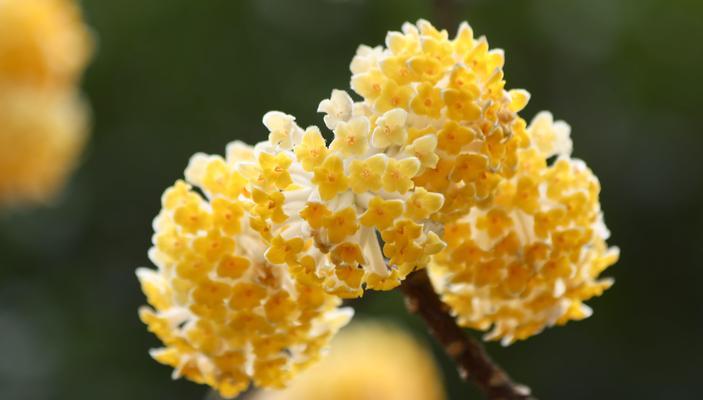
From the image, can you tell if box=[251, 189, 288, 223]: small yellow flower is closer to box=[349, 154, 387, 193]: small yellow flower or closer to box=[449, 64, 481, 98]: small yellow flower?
box=[349, 154, 387, 193]: small yellow flower

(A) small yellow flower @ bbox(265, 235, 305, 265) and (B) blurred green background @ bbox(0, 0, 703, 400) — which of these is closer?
(A) small yellow flower @ bbox(265, 235, 305, 265)

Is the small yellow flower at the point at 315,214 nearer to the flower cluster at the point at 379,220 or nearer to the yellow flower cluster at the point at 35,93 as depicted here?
the flower cluster at the point at 379,220

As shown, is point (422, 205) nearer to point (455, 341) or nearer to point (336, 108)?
point (336, 108)

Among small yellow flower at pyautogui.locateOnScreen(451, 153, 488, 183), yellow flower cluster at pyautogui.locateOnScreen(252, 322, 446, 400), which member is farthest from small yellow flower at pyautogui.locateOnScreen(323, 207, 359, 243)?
yellow flower cluster at pyautogui.locateOnScreen(252, 322, 446, 400)

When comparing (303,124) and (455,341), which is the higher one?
(303,124)

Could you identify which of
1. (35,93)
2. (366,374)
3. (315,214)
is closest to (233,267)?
(315,214)

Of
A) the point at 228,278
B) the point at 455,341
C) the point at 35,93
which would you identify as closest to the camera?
the point at 228,278
